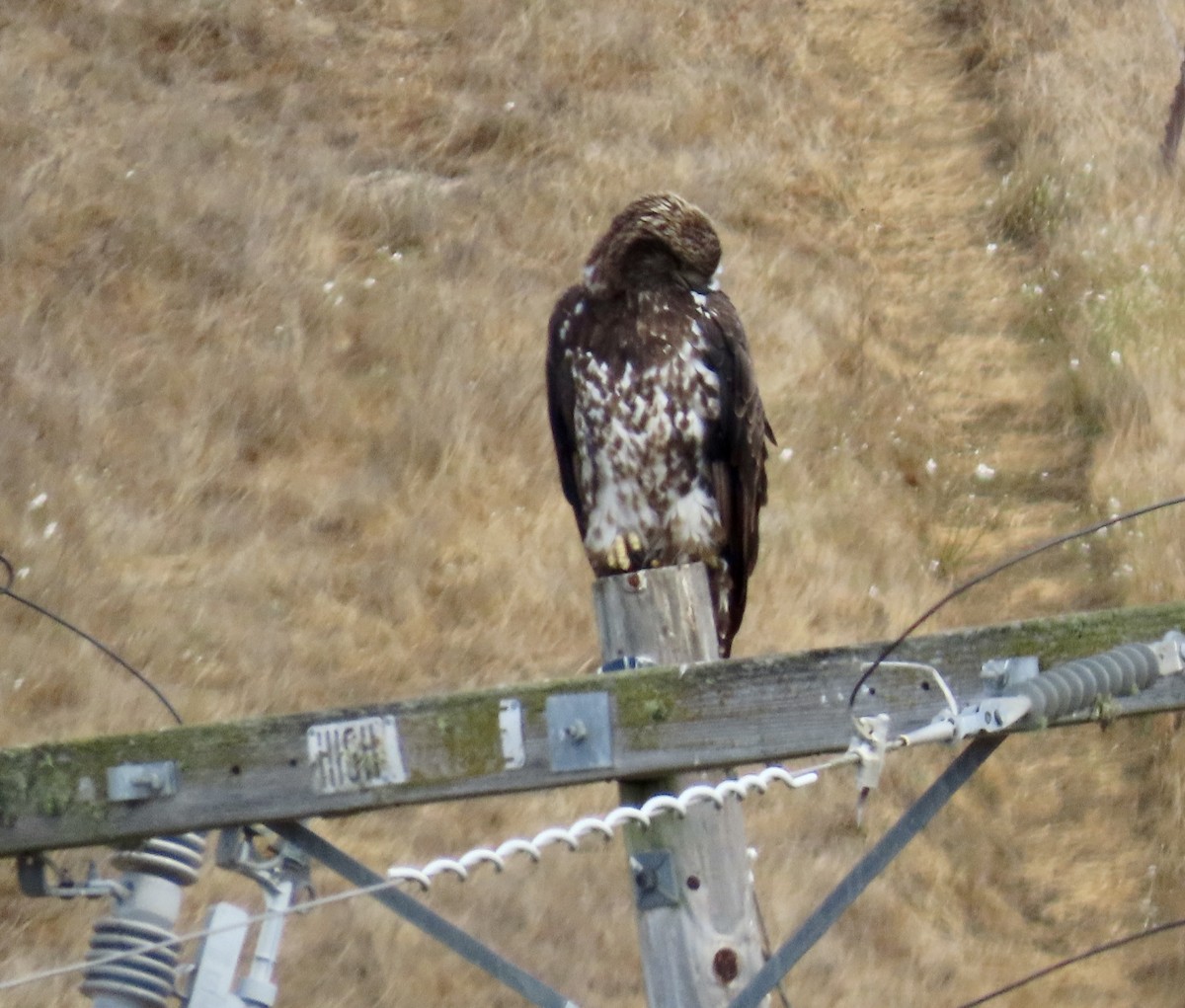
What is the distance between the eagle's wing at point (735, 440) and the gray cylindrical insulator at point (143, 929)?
8.39 ft

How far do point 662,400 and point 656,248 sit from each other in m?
0.45

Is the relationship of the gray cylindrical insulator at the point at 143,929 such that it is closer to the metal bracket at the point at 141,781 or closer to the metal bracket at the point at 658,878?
the metal bracket at the point at 141,781

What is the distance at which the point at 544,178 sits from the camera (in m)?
10.1

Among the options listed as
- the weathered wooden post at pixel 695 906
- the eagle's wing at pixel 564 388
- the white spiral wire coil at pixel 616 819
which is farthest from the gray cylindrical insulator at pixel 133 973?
the eagle's wing at pixel 564 388

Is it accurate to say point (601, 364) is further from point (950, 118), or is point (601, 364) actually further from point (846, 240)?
point (950, 118)

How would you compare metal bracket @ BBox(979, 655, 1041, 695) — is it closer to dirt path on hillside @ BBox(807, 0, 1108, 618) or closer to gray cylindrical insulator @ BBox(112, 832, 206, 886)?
gray cylindrical insulator @ BBox(112, 832, 206, 886)

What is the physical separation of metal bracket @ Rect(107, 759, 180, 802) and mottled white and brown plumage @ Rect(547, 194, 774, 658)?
246 centimetres

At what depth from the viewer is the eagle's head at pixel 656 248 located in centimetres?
502

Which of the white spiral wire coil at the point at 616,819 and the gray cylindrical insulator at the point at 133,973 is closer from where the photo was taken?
the white spiral wire coil at the point at 616,819

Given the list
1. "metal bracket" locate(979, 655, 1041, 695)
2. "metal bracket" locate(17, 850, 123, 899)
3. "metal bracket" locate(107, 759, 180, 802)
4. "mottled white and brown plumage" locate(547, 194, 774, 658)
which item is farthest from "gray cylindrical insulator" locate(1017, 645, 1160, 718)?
"mottled white and brown plumage" locate(547, 194, 774, 658)

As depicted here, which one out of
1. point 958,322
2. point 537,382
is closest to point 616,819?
point 537,382

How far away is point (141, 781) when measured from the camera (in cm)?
263

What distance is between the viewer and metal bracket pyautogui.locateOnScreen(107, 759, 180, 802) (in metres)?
2.63

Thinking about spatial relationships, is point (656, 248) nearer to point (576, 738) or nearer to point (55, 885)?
point (576, 738)
